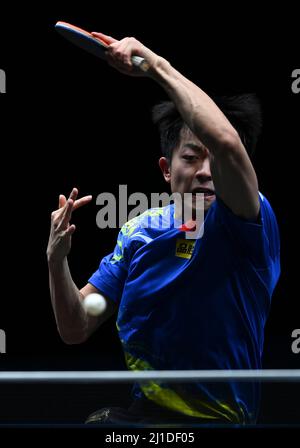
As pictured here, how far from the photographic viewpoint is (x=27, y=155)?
4.95 m

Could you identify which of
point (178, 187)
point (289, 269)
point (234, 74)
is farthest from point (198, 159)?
point (289, 269)

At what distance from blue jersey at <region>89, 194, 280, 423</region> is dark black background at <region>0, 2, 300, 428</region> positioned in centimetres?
226

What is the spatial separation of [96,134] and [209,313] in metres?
2.75

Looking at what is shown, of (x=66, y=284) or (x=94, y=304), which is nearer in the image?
(x=66, y=284)

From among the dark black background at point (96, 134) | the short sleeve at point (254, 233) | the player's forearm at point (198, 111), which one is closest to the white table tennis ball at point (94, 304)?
the short sleeve at point (254, 233)

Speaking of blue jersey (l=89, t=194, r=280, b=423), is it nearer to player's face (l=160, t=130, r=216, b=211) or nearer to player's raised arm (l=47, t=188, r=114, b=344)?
player's face (l=160, t=130, r=216, b=211)

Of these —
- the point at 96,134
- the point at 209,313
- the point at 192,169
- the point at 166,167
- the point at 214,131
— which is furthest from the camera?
the point at 96,134

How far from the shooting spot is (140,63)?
2074mm

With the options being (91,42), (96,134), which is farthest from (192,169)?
(96,134)

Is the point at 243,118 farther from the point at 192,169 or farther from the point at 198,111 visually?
the point at 198,111

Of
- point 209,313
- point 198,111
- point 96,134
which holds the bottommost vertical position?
point 209,313

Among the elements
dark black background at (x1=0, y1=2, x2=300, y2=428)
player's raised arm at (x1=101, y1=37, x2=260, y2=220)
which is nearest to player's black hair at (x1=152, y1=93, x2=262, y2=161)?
player's raised arm at (x1=101, y1=37, x2=260, y2=220)

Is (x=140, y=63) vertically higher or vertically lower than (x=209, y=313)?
higher

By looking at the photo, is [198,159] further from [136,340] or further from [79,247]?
[79,247]
